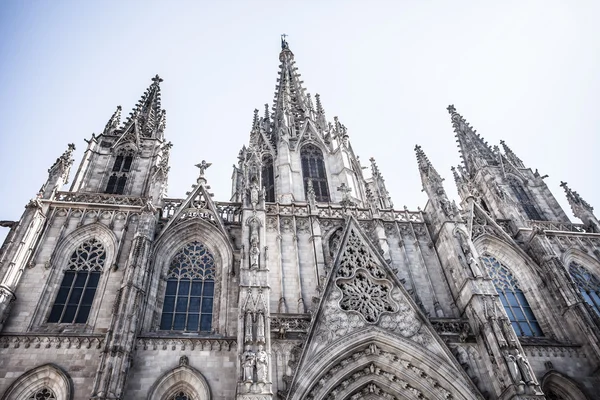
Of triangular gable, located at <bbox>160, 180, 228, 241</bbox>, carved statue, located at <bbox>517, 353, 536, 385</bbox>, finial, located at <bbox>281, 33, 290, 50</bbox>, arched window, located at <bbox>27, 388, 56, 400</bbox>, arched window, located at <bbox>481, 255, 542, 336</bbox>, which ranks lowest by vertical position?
carved statue, located at <bbox>517, 353, 536, 385</bbox>

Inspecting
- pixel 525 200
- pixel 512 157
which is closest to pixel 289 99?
pixel 512 157

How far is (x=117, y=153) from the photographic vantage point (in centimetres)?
2366

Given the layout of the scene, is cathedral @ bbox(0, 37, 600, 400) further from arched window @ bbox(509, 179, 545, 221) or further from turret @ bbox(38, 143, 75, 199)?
arched window @ bbox(509, 179, 545, 221)

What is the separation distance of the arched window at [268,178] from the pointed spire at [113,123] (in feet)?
29.3

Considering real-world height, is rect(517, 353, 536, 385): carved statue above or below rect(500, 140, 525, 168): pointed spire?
below

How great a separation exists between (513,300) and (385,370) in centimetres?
771

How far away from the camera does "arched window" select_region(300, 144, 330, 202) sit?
23.9 meters

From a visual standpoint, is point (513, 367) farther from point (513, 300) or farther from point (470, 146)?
point (470, 146)

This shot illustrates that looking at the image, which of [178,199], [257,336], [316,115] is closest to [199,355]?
[257,336]

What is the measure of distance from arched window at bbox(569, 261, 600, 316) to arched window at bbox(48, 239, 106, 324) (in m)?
20.0

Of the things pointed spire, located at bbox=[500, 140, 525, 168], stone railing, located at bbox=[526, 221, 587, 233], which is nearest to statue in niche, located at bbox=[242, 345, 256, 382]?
stone railing, located at bbox=[526, 221, 587, 233]

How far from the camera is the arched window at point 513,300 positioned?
17734 millimetres

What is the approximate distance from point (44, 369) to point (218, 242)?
732 cm

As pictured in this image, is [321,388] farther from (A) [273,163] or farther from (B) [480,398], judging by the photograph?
(A) [273,163]
